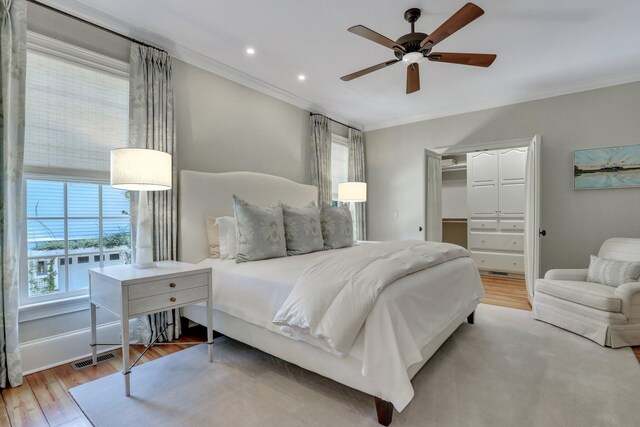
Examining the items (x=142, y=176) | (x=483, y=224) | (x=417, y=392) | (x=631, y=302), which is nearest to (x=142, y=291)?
(x=142, y=176)

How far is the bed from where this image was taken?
1543mm

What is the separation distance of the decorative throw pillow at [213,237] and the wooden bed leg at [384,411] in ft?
6.15

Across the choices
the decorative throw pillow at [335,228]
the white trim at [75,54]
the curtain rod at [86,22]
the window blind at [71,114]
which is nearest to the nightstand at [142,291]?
the window blind at [71,114]

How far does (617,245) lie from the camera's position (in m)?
3.26

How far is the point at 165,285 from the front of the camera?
6.79 feet

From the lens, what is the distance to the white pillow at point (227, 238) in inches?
108

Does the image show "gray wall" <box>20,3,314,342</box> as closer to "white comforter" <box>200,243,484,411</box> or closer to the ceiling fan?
"white comforter" <box>200,243,484,411</box>

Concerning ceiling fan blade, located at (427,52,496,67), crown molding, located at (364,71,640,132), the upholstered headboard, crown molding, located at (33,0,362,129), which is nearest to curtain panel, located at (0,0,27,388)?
crown molding, located at (33,0,362,129)

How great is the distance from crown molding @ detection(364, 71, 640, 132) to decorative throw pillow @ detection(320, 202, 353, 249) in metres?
2.53

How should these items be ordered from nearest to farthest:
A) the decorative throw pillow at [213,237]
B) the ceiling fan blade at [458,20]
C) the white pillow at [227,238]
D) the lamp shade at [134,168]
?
the ceiling fan blade at [458,20] → the lamp shade at [134,168] → the white pillow at [227,238] → the decorative throw pillow at [213,237]

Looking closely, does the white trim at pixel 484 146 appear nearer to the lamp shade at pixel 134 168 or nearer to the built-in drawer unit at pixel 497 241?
the built-in drawer unit at pixel 497 241

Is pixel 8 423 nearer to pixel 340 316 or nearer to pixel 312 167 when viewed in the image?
pixel 340 316

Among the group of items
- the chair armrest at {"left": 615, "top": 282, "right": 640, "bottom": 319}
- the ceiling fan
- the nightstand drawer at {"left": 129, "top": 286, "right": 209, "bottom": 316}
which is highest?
the ceiling fan

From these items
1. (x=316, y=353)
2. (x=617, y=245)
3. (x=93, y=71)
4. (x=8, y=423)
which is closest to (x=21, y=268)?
(x=8, y=423)
